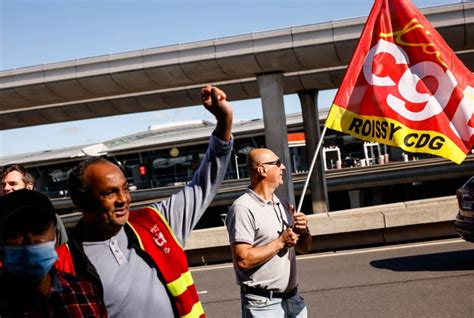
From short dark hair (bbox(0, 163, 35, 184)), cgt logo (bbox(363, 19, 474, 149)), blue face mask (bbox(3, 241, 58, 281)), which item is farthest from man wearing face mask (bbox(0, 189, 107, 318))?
cgt logo (bbox(363, 19, 474, 149))

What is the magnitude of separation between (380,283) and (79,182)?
27.8 ft

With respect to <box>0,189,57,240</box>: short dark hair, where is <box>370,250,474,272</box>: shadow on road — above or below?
below

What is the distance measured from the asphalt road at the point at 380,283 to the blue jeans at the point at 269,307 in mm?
3970

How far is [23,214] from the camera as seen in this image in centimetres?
269

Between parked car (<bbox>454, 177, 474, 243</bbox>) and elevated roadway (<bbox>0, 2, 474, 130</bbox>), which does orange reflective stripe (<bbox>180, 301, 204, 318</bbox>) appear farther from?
elevated roadway (<bbox>0, 2, 474, 130</bbox>)

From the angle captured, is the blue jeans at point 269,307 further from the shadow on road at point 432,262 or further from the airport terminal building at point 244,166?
the airport terminal building at point 244,166

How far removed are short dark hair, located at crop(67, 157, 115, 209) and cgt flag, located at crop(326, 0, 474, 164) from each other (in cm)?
319

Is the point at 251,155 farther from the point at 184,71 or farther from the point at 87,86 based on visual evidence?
the point at 87,86

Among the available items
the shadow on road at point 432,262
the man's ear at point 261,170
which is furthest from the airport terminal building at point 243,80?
the man's ear at point 261,170

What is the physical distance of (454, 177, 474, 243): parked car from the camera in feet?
36.9

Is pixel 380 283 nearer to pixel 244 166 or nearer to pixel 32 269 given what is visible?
pixel 32 269

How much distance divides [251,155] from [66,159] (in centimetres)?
8101

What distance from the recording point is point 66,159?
84.7m

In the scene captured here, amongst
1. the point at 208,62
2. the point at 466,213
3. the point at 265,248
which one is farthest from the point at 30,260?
the point at 208,62
